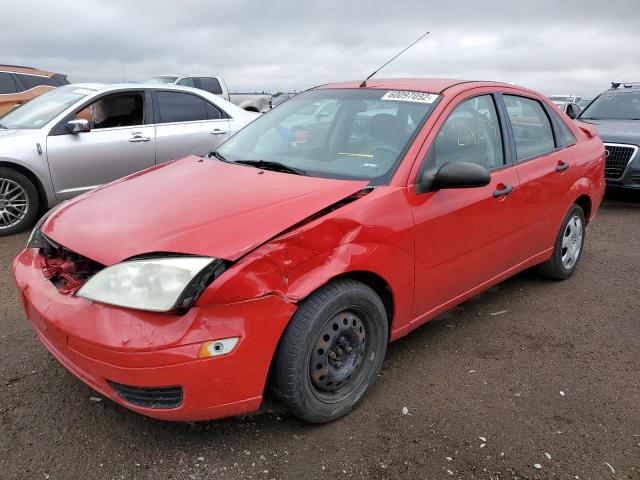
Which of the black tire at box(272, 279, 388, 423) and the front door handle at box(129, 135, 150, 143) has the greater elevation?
the front door handle at box(129, 135, 150, 143)

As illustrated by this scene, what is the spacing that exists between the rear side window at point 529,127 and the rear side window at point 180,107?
13.6ft

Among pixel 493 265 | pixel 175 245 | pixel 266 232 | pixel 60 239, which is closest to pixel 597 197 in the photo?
pixel 493 265

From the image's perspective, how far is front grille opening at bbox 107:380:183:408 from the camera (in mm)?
2129

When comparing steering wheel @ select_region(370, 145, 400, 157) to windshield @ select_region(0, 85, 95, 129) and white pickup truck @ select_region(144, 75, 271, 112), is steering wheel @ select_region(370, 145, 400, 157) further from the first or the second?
white pickup truck @ select_region(144, 75, 271, 112)

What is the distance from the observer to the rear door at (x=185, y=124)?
629 cm

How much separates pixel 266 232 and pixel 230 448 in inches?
39.6

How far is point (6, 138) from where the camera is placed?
5453 mm

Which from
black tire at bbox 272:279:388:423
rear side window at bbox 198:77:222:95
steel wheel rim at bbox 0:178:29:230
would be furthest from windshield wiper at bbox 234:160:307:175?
rear side window at bbox 198:77:222:95

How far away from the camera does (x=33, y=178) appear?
18.2 ft

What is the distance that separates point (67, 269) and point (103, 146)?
3.73 m

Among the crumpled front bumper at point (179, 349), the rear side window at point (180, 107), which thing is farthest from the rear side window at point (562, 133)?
the rear side window at point (180, 107)

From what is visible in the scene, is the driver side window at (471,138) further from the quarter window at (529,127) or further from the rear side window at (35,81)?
the rear side window at (35,81)

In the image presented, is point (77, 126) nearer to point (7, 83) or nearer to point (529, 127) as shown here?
point (529, 127)

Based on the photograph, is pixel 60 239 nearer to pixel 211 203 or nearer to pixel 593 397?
pixel 211 203
